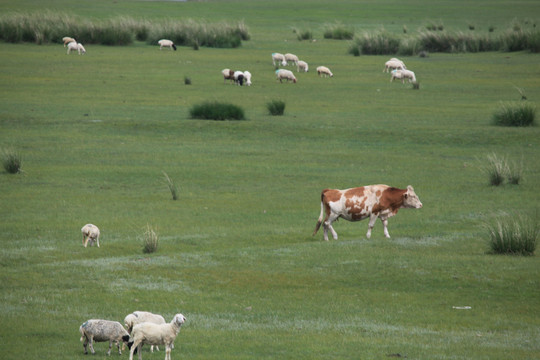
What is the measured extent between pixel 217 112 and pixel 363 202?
18.0 meters

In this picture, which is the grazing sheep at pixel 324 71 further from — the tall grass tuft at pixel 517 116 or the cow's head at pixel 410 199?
the cow's head at pixel 410 199

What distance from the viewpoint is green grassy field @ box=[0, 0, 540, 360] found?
1234cm

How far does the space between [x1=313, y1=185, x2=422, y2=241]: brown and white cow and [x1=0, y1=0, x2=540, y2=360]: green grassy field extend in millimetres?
563

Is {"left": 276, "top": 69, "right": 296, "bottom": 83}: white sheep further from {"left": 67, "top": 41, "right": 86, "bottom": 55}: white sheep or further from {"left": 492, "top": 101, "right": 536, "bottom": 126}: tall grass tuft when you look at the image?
{"left": 67, "top": 41, "right": 86, "bottom": 55}: white sheep

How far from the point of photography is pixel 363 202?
1786 centimetres

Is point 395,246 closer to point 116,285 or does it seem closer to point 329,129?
point 116,285

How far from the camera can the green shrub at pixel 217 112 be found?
35.0 m

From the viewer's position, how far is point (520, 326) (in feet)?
41.8

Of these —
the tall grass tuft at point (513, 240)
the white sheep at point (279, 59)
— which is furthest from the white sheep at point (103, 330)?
the white sheep at point (279, 59)

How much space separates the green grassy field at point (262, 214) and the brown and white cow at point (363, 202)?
1.85 feet

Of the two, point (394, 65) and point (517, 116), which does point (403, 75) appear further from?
point (517, 116)

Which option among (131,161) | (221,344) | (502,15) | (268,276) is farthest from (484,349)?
(502,15)

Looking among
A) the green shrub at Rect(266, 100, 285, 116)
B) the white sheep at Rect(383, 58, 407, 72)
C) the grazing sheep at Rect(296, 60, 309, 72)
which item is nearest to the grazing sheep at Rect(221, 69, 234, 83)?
the grazing sheep at Rect(296, 60, 309, 72)

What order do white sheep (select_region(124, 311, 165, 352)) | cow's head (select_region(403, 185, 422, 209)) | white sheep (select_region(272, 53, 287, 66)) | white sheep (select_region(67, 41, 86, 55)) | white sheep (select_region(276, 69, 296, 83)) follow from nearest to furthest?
white sheep (select_region(124, 311, 165, 352)) < cow's head (select_region(403, 185, 422, 209)) < white sheep (select_region(276, 69, 296, 83)) < white sheep (select_region(272, 53, 287, 66)) < white sheep (select_region(67, 41, 86, 55))
